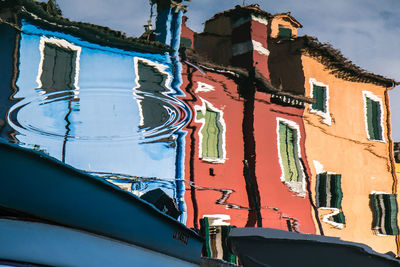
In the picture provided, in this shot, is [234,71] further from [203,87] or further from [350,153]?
[350,153]

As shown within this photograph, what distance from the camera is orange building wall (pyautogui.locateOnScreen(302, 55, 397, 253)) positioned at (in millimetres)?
12938

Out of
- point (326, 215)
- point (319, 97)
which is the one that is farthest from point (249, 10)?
point (326, 215)

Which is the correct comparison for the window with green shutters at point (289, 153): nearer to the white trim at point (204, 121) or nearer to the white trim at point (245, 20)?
the white trim at point (204, 121)

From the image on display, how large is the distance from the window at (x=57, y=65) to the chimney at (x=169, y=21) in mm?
2741

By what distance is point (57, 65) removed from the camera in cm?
870

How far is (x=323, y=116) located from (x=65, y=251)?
36.3 feet

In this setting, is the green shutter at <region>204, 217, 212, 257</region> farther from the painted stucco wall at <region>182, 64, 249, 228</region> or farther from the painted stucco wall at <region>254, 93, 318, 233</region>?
the painted stucco wall at <region>254, 93, 318, 233</region>

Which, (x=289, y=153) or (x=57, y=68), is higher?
(x=57, y=68)

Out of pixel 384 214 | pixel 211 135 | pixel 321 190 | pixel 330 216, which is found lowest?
pixel 330 216

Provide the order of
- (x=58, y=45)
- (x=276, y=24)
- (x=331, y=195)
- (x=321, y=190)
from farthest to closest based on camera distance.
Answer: (x=276, y=24), (x=331, y=195), (x=321, y=190), (x=58, y=45)

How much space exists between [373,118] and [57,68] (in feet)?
36.4

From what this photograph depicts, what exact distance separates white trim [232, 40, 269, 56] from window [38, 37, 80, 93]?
215 inches

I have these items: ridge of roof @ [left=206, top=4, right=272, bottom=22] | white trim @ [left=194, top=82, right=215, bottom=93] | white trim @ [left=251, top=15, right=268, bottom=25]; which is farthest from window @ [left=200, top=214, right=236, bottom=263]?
ridge of roof @ [left=206, top=4, right=272, bottom=22]

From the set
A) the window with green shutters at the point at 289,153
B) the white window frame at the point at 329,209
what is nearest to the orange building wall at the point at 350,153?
the white window frame at the point at 329,209
